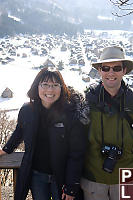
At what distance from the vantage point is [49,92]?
158 cm

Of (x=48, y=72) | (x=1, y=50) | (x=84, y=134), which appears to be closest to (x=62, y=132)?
(x=84, y=134)

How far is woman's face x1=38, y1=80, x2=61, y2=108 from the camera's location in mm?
1577

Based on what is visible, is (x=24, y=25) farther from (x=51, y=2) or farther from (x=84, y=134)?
(x=84, y=134)

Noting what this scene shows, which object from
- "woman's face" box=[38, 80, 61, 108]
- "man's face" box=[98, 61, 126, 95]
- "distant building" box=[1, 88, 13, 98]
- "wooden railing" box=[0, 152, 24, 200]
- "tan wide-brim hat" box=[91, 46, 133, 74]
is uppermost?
"distant building" box=[1, 88, 13, 98]

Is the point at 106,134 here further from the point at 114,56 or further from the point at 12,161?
the point at 12,161

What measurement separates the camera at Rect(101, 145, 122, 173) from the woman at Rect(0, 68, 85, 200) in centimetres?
12

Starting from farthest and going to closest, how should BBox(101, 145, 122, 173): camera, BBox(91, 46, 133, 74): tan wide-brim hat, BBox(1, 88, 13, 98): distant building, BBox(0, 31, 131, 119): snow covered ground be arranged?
BBox(1, 88, 13, 98): distant building, BBox(0, 31, 131, 119): snow covered ground, BBox(91, 46, 133, 74): tan wide-brim hat, BBox(101, 145, 122, 173): camera

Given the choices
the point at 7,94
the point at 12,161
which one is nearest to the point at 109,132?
the point at 12,161

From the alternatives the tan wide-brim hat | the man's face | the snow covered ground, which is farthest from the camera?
the snow covered ground

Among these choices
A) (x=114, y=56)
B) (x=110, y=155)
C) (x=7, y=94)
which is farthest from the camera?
(x=7, y=94)

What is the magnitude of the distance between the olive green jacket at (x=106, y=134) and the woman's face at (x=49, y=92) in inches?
6.6

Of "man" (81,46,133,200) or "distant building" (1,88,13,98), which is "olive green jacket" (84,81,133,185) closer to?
"man" (81,46,133,200)

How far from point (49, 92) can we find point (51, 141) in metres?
0.26

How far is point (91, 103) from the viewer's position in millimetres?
1562
